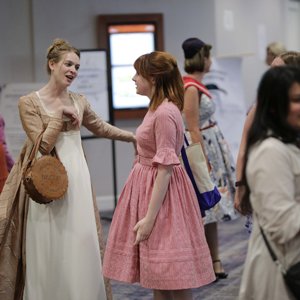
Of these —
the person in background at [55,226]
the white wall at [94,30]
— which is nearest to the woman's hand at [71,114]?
the person in background at [55,226]

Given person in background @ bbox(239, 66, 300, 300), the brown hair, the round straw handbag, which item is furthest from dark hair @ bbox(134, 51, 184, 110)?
the brown hair

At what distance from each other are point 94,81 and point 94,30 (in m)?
0.71

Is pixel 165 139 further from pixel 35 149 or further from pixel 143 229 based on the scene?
pixel 35 149

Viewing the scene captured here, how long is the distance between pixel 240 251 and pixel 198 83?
1.71 metres

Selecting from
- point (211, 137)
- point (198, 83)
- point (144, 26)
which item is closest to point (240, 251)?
point (211, 137)

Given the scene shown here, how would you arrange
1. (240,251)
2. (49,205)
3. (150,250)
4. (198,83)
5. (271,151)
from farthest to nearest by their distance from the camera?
(240,251), (198,83), (49,205), (150,250), (271,151)

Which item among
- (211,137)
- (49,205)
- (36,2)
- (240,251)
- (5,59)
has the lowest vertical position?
(240,251)

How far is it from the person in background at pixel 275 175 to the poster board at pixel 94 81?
4595 millimetres

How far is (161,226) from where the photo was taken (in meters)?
2.98

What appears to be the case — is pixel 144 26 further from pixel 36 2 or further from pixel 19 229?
pixel 19 229

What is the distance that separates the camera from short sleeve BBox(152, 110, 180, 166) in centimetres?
290

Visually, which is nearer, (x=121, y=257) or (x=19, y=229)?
(x=121, y=257)

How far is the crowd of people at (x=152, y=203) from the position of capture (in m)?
2.09

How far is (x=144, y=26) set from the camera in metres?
7.20
